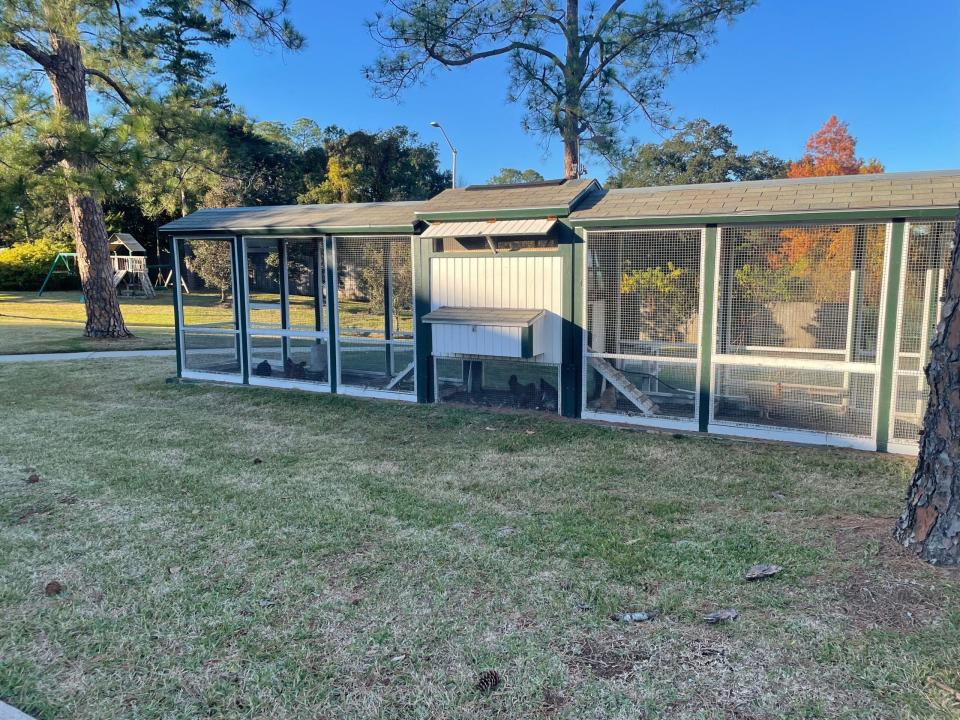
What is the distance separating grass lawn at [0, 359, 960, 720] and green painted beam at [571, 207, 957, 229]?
1930mm

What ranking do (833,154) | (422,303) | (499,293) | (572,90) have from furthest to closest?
1. (833,154)
2. (572,90)
3. (422,303)
4. (499,293)

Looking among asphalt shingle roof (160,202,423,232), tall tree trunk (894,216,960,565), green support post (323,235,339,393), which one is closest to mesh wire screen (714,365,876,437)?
tall tree trunk (894,216,960,565)

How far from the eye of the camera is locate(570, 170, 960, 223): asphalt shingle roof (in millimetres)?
5461

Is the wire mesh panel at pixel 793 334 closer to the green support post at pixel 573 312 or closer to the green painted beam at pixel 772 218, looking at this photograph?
the green painted beam at pixel 772 218

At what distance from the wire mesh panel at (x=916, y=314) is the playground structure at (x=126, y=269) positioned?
26.2m

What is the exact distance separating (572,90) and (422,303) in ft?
31.1

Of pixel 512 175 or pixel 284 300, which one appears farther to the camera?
pixel 512 175

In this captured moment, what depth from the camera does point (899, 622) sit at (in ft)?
9.58

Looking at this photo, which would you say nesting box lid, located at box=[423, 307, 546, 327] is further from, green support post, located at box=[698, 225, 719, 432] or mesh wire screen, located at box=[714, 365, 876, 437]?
mesh wire screen, located at box=[714, 365, 876, 437]

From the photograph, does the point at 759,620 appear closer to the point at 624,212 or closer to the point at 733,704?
the point at 733,704

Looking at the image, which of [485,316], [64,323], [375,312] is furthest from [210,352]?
[64,323]

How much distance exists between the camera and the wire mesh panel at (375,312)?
26.6 ft

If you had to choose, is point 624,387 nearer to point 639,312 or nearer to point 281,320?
point 639,312

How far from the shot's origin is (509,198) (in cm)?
727
